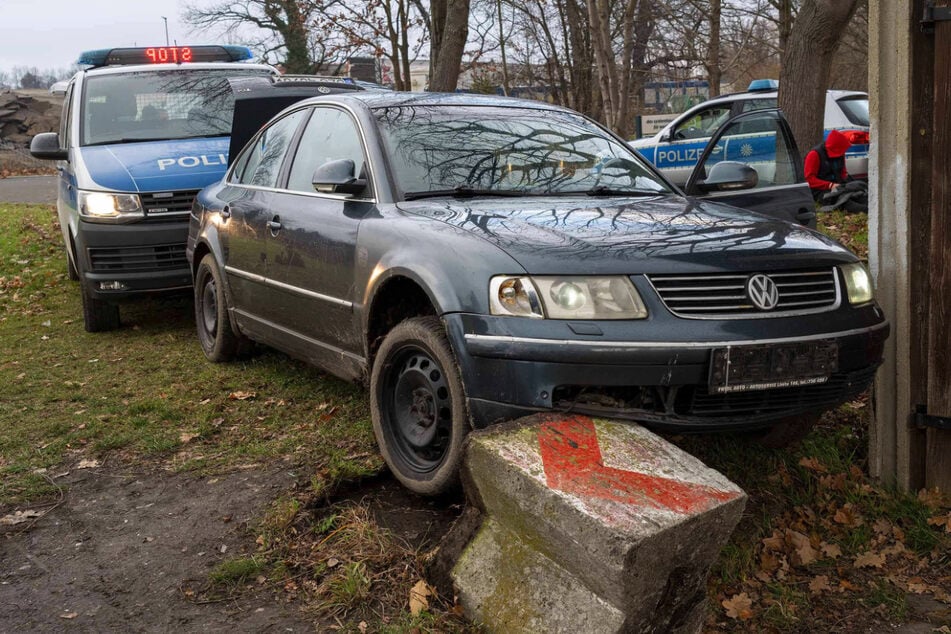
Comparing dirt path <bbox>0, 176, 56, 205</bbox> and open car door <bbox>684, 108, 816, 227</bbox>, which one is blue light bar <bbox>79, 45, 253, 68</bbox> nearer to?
open car door <bbox>684, 108, 816, 227</bbox>

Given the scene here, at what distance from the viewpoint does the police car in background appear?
1281 centimetres

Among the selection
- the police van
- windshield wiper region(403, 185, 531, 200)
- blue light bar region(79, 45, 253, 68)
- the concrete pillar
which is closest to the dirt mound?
blue light bar region(79, 45, 253, 68)

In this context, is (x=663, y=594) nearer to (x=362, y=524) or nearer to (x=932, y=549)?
(x=362, y=524)

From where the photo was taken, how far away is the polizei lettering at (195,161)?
26.2ft

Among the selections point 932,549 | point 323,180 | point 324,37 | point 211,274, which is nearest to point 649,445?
point 932,549

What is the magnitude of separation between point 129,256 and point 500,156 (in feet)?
13.2

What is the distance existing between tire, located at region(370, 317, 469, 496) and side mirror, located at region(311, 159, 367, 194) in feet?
2.80

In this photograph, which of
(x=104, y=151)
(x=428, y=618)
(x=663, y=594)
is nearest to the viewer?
(x=663, y=594)

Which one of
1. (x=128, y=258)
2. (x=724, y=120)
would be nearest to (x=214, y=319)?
(x=128, y=258)

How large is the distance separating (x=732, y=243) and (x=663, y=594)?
1454 mm

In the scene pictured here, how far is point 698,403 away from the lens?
3.65 m

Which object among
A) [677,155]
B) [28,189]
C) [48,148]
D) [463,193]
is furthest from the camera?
[28,189]

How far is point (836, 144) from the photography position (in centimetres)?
1151

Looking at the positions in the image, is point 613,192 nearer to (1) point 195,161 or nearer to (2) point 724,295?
(2) point 724,295
